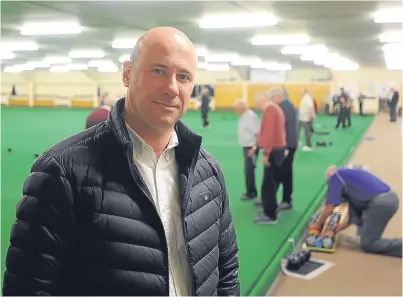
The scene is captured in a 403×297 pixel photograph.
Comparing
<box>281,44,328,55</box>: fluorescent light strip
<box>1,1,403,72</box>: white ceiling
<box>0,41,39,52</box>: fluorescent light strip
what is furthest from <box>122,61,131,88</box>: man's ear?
<box>281,44,328,55</box>: fluorescent light strip

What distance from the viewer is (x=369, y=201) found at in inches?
237

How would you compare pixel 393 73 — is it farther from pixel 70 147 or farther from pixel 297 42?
pixel 70 147

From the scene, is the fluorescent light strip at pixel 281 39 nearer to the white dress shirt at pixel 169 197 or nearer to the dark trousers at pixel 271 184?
the dark trousers at pixel 271 184

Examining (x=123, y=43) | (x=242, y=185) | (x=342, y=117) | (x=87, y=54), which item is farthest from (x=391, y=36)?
(x=87, y=54)

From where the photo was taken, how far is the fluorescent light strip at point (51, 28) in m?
12.6

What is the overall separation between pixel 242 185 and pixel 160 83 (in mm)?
8057

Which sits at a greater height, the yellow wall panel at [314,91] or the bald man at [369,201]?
the yellow wall panel at [314,91]

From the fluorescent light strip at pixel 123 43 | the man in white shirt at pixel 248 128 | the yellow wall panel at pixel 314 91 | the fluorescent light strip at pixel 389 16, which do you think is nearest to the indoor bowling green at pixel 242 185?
the man in white shirt at pixel 248 128

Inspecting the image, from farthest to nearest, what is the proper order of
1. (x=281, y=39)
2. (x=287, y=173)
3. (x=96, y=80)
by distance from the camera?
1. (x=96, y=80)
2. (x=281, y=39)
3. (x=287, y=173)

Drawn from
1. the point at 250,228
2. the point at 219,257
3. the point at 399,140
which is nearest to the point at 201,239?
the point at 219,257

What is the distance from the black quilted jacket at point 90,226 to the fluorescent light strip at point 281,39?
14080 mm

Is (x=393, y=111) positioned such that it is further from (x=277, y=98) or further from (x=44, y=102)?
(x=44, y=102)

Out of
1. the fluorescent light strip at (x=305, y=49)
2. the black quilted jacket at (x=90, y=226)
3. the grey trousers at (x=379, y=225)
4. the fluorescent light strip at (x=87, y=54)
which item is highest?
the fluorescent light strip at (x=305, y=49)

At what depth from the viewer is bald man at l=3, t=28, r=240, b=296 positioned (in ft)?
5.07
